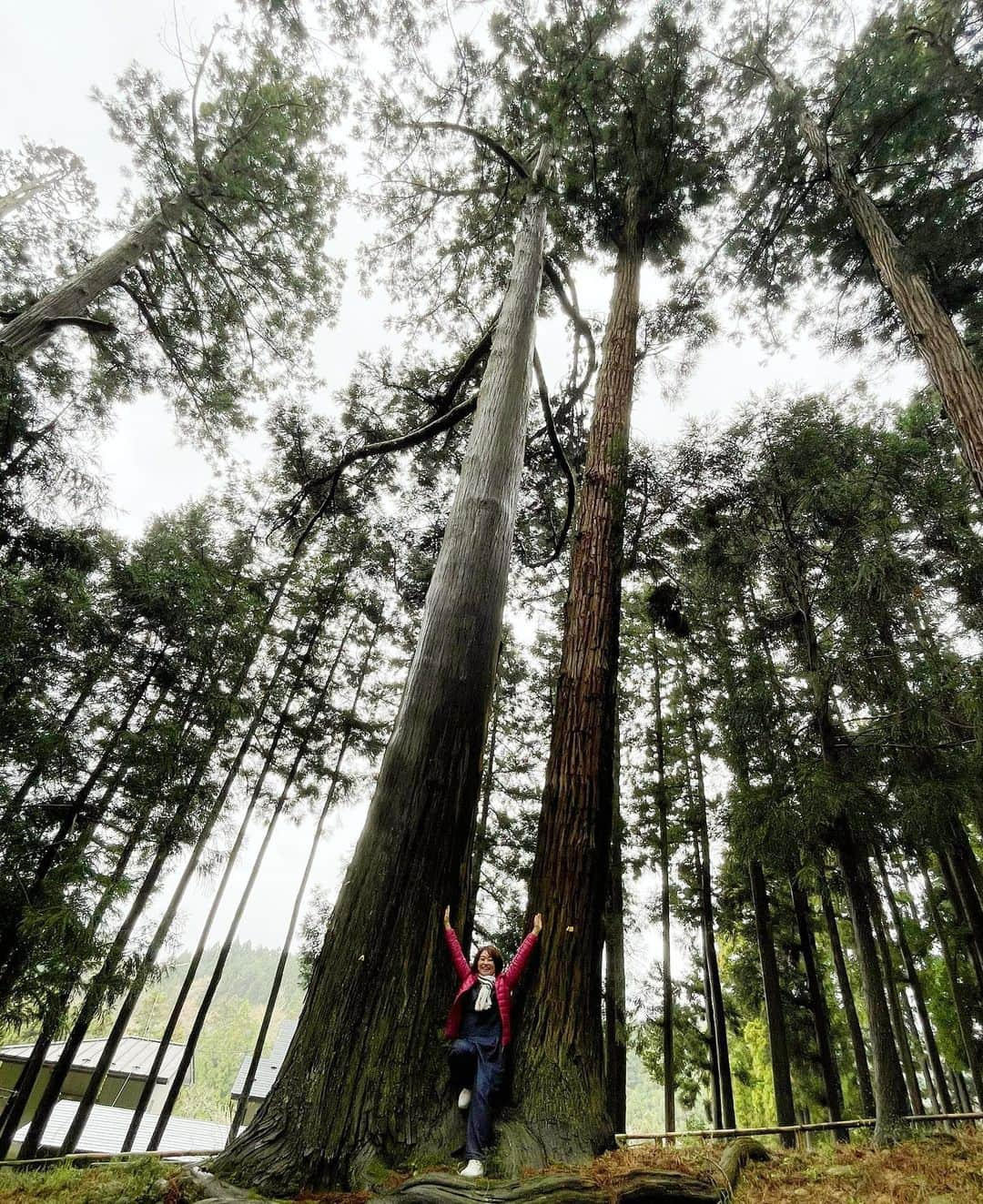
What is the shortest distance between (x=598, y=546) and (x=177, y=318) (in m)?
8.25

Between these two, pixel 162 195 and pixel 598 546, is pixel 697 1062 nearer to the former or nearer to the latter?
pixel 598 546

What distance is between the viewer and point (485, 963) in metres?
2.85

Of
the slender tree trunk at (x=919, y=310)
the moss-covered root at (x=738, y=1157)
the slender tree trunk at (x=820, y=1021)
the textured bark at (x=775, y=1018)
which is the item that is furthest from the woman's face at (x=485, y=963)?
the slender tree trunk at (x=820, y=1021)

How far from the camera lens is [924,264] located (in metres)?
4.71

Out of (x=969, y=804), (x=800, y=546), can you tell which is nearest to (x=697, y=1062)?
(x=969, y=804)

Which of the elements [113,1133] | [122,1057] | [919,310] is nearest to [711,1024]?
[919,310]

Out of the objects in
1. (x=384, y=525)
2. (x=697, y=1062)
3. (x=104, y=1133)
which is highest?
(x=384, y=525)

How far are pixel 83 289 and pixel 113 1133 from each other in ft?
72.6

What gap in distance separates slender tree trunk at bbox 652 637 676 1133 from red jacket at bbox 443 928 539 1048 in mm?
9121

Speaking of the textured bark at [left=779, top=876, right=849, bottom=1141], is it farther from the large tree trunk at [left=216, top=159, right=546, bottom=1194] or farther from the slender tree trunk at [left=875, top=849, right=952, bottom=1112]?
the large tree trunk at [left=216, top=159, right=546, bottom=1194]

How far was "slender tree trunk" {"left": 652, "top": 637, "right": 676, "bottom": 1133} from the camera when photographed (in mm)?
9953

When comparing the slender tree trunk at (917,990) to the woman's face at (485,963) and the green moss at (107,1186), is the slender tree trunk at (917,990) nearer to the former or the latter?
the woman's face at (485,963)

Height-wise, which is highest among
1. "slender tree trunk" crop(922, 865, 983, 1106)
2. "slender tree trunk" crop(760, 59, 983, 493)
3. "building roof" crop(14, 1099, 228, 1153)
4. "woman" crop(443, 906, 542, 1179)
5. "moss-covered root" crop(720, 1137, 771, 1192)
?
"slender tree trunk" crop(760, 59, 983, 493)

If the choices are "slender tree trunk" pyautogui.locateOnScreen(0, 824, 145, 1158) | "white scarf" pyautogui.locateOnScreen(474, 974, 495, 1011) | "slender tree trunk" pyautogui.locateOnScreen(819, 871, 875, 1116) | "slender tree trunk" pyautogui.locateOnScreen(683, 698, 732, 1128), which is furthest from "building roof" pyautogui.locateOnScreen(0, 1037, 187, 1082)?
"white scarf" pyautogui.locateOnScreen(474, 974, 495, 1011)
